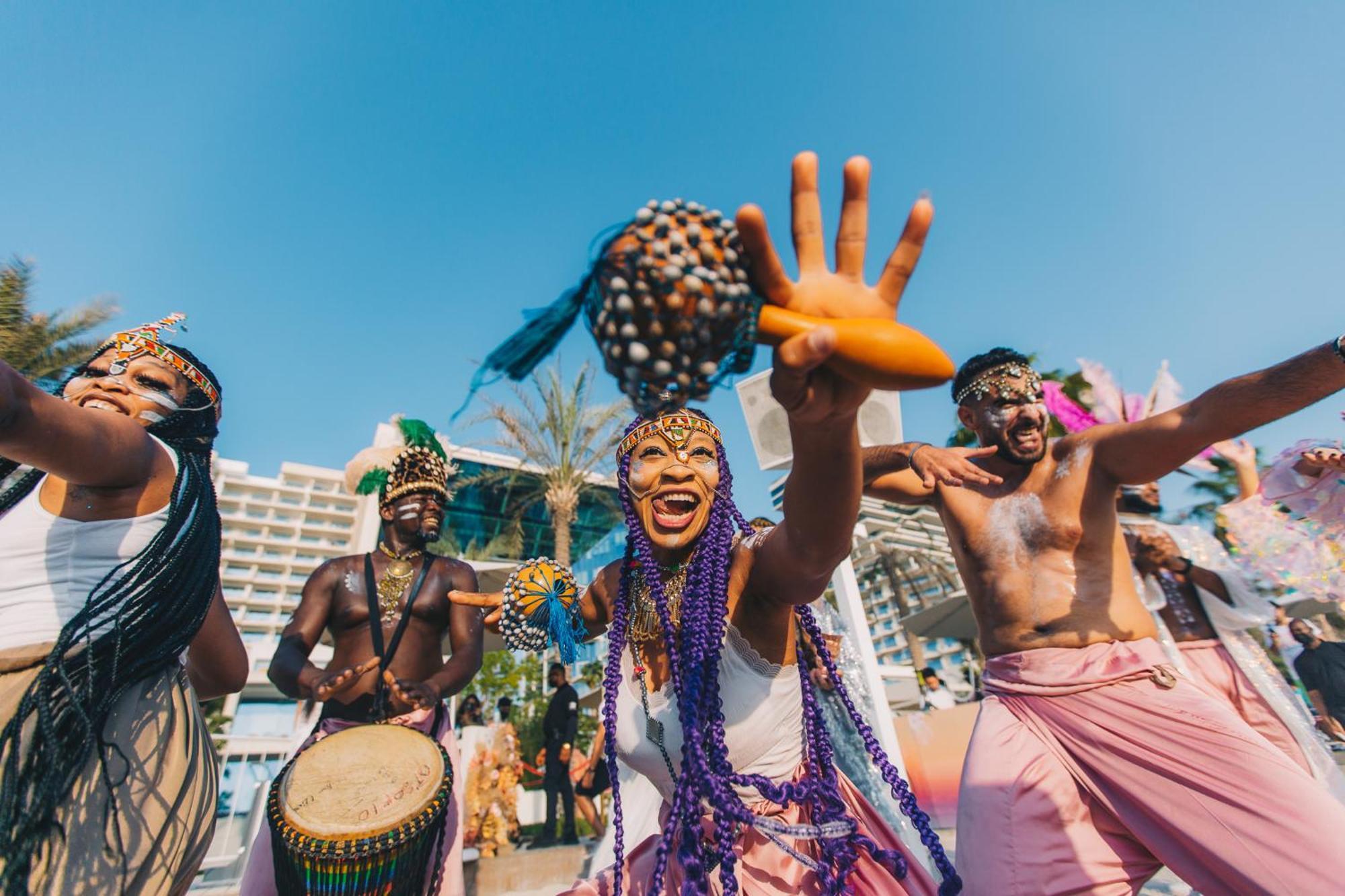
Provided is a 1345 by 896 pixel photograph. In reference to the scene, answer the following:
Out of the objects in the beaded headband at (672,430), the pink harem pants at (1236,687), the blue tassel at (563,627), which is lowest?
the pink harem pants at (1236,687)

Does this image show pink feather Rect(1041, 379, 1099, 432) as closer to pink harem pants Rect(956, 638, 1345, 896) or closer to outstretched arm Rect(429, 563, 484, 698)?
pink harem pants Rect(956, 638, 1345, 896)

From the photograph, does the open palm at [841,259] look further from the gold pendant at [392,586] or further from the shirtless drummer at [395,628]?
the gold pendant at [392,586]

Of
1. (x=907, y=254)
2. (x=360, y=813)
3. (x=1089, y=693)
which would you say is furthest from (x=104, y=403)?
(x=1089, y=693)

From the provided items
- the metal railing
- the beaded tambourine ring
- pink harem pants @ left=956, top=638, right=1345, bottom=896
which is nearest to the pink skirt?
pink harem pants @ left=956, top=638, right=1345, bottom=896

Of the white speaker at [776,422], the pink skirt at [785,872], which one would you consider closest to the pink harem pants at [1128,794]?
the pink skirt at [785,872]

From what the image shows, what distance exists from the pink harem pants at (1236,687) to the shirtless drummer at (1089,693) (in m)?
1.68

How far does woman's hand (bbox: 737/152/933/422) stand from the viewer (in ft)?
4.03

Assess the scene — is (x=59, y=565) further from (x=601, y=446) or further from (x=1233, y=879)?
(x=601, y=446)

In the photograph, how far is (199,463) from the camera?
2457 mm

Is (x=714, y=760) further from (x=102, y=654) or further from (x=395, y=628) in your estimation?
(x=395, y=628)

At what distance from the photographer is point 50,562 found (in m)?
2.05

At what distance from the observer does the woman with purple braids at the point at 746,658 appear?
4.48 ft

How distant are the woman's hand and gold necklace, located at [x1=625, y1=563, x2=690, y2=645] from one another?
964mm

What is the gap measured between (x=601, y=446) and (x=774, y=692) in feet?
41.3
